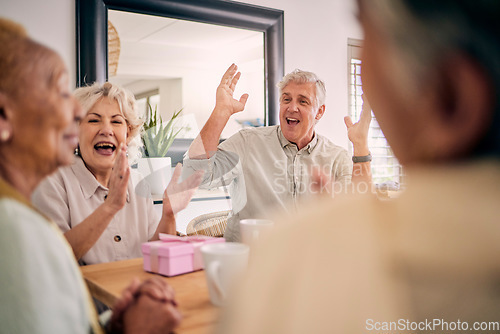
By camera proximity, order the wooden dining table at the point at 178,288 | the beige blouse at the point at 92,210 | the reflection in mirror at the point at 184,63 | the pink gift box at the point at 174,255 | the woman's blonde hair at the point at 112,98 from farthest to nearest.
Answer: the reflection in mirror at the point at 184,63, the woman's blonde hair at the point at 112,98, the beige blouse at the point at 92,210, the pink gift box at the point at 174,255, the wooden dining table at the point at 178,288

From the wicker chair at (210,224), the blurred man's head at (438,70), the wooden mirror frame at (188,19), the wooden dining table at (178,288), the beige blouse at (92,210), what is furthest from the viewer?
the wooden mirror frame at (188,19)

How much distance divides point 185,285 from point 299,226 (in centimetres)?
52

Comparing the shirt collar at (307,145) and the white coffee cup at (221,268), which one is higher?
the shirt collar at (307,145)

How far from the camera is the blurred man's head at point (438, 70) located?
0.95 ft

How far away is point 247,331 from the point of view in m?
0.28

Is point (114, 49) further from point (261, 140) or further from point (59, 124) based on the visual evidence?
point (59, 124)

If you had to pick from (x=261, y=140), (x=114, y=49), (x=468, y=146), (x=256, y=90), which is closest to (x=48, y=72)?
(x=468, y=146)

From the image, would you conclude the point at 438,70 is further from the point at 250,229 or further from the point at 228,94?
the point at 228,94

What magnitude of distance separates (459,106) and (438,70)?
0.10ft

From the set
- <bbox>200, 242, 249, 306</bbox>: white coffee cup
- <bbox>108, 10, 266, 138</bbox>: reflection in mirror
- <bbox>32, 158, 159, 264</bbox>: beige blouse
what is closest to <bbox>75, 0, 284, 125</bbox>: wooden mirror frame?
<bbox>108, 10, 266, 138</bbox>: reflection in mirror

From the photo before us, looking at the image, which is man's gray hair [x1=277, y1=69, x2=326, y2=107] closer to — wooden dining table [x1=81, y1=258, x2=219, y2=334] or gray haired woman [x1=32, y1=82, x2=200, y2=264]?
gray haired woman [x1=32, y1=82, x2=200, y2=264]

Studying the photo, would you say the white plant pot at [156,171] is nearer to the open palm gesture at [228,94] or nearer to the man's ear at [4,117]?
the open palm gesture at [228,94]

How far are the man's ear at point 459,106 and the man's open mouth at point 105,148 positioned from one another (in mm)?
933

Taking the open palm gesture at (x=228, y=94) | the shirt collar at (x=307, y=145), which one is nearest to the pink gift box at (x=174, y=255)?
the open palm gesture at (x=228, y=94)
